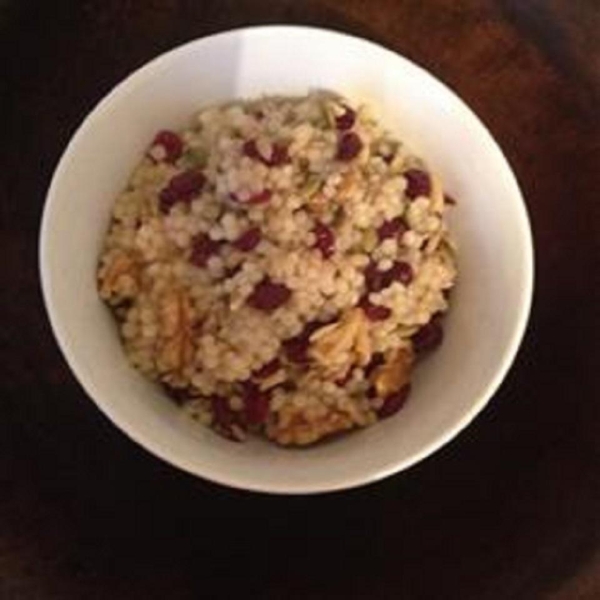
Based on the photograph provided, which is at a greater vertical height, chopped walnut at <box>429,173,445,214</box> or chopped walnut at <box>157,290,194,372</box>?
chopped walnut at <box>429,173,445,214</box>

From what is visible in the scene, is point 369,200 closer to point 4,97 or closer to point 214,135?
point 214,135

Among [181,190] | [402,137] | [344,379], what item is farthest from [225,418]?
[402,137]

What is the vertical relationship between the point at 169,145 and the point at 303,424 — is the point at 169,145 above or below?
above

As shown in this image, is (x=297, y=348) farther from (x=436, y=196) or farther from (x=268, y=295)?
(x=436, y=196)

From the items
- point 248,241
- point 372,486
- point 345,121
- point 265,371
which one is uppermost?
point 345,121

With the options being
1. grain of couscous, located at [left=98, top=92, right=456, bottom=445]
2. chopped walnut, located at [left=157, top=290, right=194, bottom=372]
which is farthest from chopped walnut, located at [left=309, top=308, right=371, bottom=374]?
chopped walnut, located at [left=157, top=290, right=194, bottom=372]

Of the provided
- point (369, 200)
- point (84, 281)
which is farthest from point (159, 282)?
point (369, 200)

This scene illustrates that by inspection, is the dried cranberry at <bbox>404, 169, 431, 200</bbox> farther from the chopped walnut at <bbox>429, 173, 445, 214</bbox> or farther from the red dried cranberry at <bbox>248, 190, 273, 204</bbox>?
the red dried cranberry at <bbox>248, 190, 273, 204</bbox>
